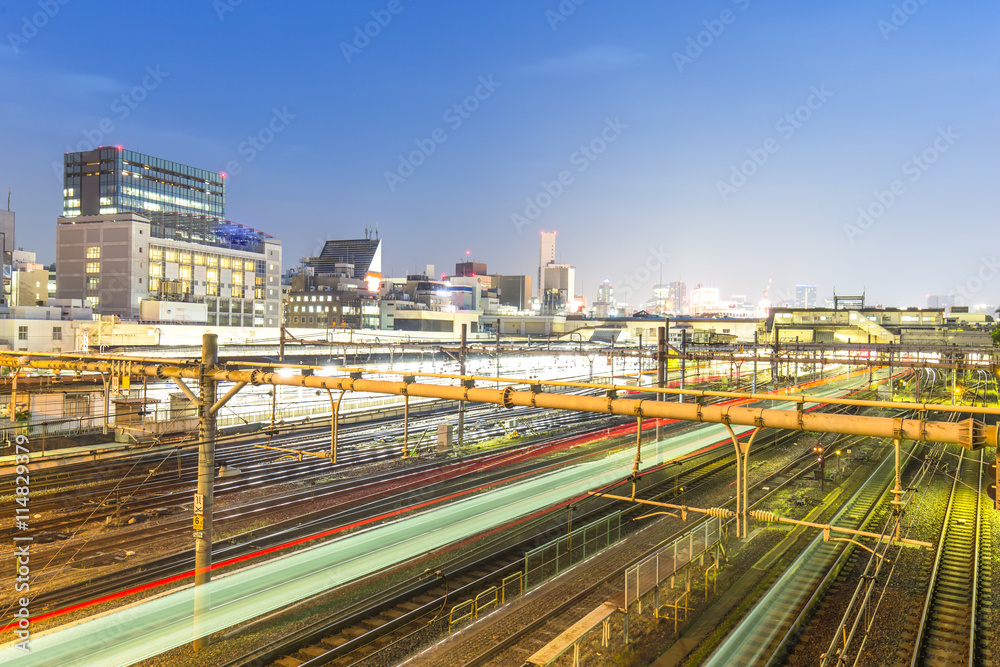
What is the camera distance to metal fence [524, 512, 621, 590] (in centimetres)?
1194

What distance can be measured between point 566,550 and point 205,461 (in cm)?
736

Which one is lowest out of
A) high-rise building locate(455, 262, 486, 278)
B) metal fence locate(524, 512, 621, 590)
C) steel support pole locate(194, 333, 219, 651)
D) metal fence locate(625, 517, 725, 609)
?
metal fence locate(524, 512, 621, 590)

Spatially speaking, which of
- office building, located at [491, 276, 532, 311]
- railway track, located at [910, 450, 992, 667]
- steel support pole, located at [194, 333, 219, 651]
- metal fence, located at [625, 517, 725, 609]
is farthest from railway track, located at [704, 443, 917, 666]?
office building, located at [491, 276, 532, 311]

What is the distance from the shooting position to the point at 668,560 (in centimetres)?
1152

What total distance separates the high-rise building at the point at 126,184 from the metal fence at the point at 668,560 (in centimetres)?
9556

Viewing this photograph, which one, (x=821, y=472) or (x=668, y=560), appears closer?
(x=668, y=560)

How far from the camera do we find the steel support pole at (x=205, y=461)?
27.5ft

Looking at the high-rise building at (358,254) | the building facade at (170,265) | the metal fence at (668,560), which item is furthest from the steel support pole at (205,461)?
the high-rise building at (358,254)

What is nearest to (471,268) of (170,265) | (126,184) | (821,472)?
(126,184)

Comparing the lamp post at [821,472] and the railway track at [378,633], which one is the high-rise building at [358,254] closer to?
the lamp post at [821,472]

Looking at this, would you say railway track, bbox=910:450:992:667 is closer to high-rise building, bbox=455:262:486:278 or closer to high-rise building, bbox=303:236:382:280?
high-rise building, bbox=303:236:382:280

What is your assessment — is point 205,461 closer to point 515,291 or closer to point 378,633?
point 378,633

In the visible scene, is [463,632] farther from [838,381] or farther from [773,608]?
[838,381]

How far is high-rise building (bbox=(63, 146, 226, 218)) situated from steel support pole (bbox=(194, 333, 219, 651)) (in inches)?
3704
